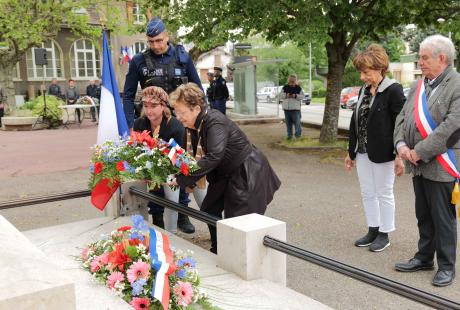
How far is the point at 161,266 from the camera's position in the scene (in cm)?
294

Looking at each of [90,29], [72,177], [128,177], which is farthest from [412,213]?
[90,29]

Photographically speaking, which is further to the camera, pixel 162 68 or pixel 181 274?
pixel 162 68

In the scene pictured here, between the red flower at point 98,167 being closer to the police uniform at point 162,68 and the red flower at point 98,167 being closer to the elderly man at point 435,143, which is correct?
the police uniform at point 162,68

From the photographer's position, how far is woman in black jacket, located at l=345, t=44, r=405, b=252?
474cm

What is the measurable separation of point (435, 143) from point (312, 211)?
300cm

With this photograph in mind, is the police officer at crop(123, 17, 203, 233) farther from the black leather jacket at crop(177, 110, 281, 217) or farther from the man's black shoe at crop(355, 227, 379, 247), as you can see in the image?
the man's black shoe at crop(355, 227, 379, 247)

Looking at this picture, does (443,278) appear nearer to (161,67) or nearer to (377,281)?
(377,281)

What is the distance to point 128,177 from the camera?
3.81 metres

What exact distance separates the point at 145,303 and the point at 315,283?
1.93 meters

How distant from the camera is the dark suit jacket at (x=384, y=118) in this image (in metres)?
4.77

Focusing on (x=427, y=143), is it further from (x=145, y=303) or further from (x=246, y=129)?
(x=246, y=129)

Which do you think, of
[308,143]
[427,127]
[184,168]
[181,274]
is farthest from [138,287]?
[308,143]

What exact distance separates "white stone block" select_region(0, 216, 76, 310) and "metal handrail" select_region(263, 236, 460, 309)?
1488 mm

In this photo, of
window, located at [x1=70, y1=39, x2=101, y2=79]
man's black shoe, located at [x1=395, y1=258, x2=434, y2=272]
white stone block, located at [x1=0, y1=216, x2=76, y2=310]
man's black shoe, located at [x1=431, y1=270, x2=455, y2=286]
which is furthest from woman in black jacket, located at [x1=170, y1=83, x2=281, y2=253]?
window, located at [x1=70, y1=39, x2=101, y2=79]
